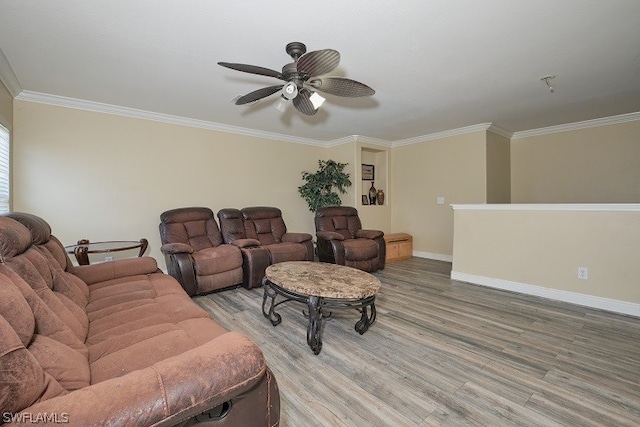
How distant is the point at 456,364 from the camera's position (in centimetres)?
197

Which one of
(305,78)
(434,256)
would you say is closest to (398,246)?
(434,256)

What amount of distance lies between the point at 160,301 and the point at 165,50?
1.94 m

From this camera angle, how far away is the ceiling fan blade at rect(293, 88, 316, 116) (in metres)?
2.38

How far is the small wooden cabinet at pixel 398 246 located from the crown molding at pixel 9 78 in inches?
197

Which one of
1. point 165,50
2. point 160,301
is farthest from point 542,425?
point 165,50

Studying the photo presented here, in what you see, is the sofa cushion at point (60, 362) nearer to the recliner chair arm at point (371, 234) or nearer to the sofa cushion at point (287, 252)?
the sofa cushion at point (287, 252)

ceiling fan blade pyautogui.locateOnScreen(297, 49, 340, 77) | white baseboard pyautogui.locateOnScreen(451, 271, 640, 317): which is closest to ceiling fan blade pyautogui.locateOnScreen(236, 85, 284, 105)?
ceiling fan blade pyautogui.locateOnScreen(297, 49, 340, 77)

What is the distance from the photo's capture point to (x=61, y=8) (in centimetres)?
179

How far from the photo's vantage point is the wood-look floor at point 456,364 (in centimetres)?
154

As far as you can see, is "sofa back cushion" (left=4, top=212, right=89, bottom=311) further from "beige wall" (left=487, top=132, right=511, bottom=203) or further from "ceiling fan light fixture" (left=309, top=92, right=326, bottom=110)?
"beige wall" (left=487, top=132, right=511, bottom=203)

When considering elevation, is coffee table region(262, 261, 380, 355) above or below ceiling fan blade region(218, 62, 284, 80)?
below

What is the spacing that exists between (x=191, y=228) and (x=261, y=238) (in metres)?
1.00

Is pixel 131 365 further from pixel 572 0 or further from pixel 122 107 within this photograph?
pixel 122 107

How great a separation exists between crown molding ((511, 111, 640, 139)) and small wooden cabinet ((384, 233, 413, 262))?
2.67 metres
